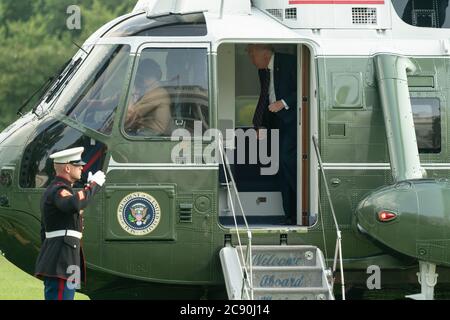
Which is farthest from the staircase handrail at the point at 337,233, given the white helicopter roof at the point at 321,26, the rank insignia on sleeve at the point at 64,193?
the rank insignia on sleeve at the point at 64,193

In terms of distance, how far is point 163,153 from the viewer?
1163 cm

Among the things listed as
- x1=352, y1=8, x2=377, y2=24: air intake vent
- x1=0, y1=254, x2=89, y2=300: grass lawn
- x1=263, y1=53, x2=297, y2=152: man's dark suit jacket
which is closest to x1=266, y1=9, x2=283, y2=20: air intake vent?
x1=263, y1=53, x2=297, y2=152: man's dark suit jacket

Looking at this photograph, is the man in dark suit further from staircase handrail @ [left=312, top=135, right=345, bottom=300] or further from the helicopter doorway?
staircase handrail @ [left=312, top=135, right=345, bottom=300]

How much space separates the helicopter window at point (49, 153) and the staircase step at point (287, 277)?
Answer: 178 cm

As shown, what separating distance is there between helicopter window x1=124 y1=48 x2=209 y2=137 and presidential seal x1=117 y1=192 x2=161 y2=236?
0.60 meters

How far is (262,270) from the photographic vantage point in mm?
11297

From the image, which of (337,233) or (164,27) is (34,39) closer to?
(164,27)

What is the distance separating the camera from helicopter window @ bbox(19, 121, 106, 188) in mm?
11594

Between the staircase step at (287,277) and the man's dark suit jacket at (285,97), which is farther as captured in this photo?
the man's dark suit jacket at (285,97)

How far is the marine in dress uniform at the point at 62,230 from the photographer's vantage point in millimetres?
10656

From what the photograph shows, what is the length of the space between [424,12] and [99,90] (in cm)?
330

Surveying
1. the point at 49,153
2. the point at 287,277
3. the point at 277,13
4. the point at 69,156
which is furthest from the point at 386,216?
the point at 49,153

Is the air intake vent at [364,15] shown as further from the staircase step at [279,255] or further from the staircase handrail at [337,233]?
the staircase step at [279,255]
